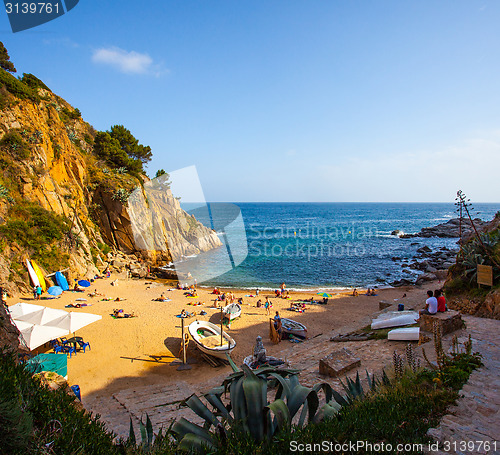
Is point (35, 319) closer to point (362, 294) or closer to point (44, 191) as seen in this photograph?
point (44, 191)

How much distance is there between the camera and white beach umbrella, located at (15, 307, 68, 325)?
11523mm

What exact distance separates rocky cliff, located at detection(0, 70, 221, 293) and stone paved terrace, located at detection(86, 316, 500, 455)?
16479mm

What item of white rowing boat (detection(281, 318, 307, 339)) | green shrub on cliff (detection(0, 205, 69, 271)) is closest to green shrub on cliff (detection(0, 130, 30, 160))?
green shrub on cliff (detection(0, 205, 69, 271))

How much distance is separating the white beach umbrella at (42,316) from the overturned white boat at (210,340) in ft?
18.7

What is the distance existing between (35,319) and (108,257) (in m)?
19.1

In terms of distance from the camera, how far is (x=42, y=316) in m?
11.8

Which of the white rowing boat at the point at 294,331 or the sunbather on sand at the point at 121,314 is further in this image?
the sunbather on sand at the point at 121,314

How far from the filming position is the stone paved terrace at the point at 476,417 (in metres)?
3.31

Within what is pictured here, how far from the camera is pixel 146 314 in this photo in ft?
59.6

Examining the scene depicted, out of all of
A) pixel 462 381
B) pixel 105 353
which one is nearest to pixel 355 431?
pixel 462 381

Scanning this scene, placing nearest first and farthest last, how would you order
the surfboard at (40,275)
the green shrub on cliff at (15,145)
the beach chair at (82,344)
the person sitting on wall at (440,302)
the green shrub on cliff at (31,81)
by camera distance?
1. the person sitting on wall at (440,302)
2. the beach chair at (82,344)
3. the surfboard at (40,275)
4. the green shrub on cliff at (15,145)
5. the green shrub on cliff at (31,81)

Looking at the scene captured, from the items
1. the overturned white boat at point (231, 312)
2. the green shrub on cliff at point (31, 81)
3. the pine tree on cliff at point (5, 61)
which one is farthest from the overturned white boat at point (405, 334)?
the pine tree on cliff at point (5, 61)

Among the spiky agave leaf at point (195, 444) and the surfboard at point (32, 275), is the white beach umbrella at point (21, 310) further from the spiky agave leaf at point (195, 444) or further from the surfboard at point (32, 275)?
the spiky agave leaf at point (195, 444)

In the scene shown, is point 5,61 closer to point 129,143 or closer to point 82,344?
point 129,143
